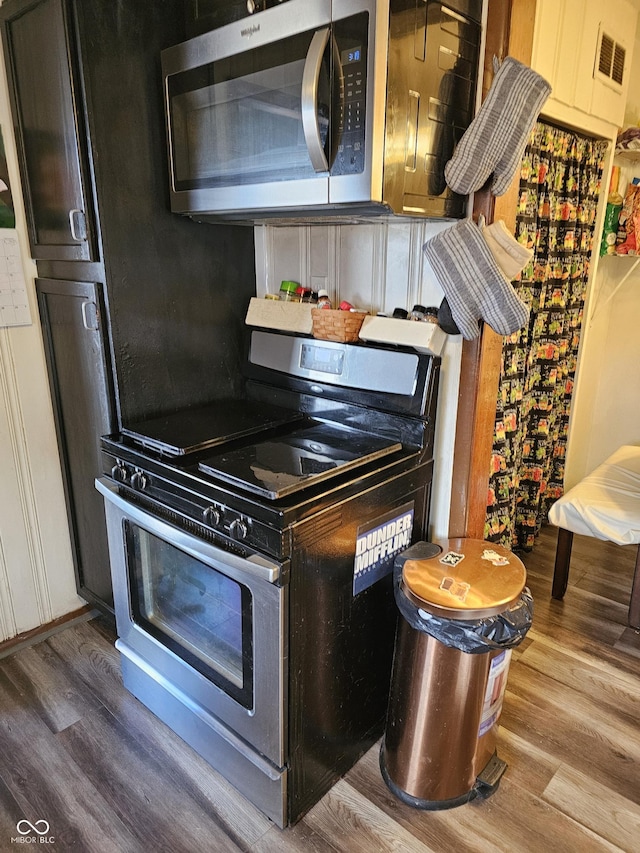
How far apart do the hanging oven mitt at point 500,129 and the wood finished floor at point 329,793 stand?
1.61 m

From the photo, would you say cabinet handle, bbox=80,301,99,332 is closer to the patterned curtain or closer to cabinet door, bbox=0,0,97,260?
cabinet door, bbox=0,0,97,260

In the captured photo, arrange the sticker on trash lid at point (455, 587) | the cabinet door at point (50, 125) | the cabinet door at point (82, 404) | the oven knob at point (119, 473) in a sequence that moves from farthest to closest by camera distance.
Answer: the cabinet door at point (82, 404) < the oven knob at point (119, 473) < the cabinet door at point (50, 125) < the sticker on trash lid at point (455, 587)

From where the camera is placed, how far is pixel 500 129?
1.37 meters

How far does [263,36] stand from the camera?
4.28ft

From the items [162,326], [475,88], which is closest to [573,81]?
[475,88]

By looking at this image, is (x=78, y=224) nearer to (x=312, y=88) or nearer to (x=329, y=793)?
(x=312, y=88)

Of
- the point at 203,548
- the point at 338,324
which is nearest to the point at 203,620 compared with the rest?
the point at 203,548

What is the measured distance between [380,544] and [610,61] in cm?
196

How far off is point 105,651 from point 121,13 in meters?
2.04

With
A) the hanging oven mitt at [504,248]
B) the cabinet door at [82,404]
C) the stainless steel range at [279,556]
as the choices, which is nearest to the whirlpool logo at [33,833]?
the stainless steel range at [279,556]

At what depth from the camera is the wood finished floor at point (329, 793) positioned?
144 centimetres

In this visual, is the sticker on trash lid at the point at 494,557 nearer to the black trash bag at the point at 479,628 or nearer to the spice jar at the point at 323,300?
the black trash bag at the point at 479,628

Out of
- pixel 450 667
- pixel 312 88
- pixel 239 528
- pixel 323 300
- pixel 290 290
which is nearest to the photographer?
pixel 312 88

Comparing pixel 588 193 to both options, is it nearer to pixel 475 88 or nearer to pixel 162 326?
pixel 475 88
